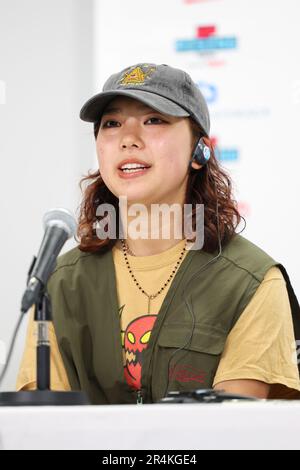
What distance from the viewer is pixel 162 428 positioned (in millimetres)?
784

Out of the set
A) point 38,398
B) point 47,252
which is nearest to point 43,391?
point 38,398

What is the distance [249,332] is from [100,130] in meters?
0.46

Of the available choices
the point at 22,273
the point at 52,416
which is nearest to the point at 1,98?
the point at 22,273

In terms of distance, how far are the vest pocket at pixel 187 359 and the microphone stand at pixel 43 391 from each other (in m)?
0.40

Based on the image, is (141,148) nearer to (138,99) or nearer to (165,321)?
(138,99)

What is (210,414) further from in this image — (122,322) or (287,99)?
(287,99)

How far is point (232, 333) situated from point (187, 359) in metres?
0.10

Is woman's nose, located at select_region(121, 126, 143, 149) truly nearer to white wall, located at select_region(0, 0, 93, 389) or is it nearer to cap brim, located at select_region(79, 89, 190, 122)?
cap brim, located at select_region(79, 89, 190, 122)

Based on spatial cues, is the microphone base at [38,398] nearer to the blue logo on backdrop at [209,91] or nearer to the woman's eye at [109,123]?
the woman's eye at [109,123]

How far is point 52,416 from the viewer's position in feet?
2.67

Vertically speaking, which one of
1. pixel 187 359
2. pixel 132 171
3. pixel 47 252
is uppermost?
pixel 132 171

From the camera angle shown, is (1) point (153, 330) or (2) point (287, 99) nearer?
(1) point (153, 330)

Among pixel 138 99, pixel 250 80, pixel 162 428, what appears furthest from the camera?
pixel 250 80

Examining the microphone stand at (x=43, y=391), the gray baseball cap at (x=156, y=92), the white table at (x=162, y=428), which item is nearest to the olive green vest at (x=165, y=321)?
the gray baseball cap at (x=156, y=92)
